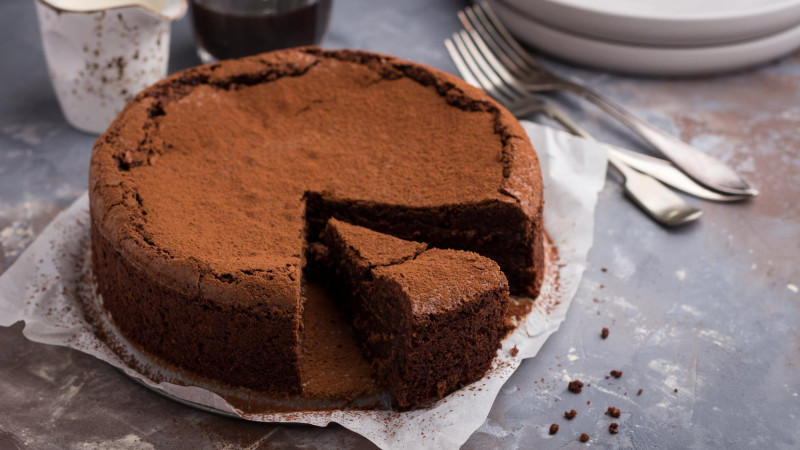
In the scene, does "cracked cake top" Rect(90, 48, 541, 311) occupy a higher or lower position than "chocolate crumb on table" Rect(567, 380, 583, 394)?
higher

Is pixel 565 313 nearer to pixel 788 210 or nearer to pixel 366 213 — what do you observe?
pixel 366 213

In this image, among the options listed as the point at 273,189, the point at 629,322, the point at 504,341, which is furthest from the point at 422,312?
the point at 629,322

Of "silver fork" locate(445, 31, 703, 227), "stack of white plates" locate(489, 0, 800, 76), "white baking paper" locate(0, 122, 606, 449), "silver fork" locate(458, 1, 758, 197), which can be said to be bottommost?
"white baking paper" locate(0, 122, 606, 449)

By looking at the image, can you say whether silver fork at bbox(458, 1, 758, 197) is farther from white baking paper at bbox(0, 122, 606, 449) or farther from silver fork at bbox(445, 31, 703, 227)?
white baking paper at bbox(0, 122, 606, 449)

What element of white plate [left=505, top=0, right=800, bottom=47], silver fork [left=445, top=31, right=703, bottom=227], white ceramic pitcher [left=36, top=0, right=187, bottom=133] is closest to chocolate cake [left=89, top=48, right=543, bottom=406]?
white ceramic pitcher [left=36, top=0, right=187, bottom=133]

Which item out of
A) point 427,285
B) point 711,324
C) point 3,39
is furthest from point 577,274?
point 3,39

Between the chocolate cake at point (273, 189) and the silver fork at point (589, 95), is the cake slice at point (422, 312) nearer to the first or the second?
the chocolate cake at point (273, 189)
